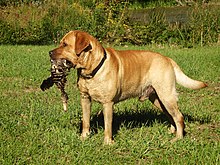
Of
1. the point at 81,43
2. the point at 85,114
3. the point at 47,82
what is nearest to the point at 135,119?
the point at 85,114

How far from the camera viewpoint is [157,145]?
5.30 metres

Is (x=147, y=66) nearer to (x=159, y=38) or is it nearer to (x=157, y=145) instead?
(x=157, y=145)

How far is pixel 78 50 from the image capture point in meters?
5.04

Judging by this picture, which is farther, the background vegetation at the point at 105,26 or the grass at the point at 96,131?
the background vegetation at the point at 105,26

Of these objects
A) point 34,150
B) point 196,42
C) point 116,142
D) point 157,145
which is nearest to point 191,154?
point 157,145

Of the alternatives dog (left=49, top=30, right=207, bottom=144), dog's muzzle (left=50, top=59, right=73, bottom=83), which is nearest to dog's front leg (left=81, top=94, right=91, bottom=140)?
dog (left=49, top=30, right=207, bottom=144)

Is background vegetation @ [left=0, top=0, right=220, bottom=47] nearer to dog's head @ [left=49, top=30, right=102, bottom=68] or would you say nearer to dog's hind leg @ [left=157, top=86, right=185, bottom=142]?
dog's hind leg @ [left=157, top=86, right=185, bottom=142]

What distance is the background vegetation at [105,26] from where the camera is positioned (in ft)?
53.6

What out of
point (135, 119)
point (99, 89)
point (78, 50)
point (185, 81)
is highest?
point (78, 50)

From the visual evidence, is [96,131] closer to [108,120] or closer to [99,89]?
[108,120]

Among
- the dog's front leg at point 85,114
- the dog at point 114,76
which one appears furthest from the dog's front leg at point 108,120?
the dog's front leg at point 85,114

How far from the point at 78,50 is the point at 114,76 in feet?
1.79

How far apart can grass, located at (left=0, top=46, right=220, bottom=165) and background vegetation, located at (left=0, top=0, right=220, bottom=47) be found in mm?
7600

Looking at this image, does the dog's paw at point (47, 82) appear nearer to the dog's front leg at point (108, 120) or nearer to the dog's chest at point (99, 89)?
the dog's chest at point (99, 89)
